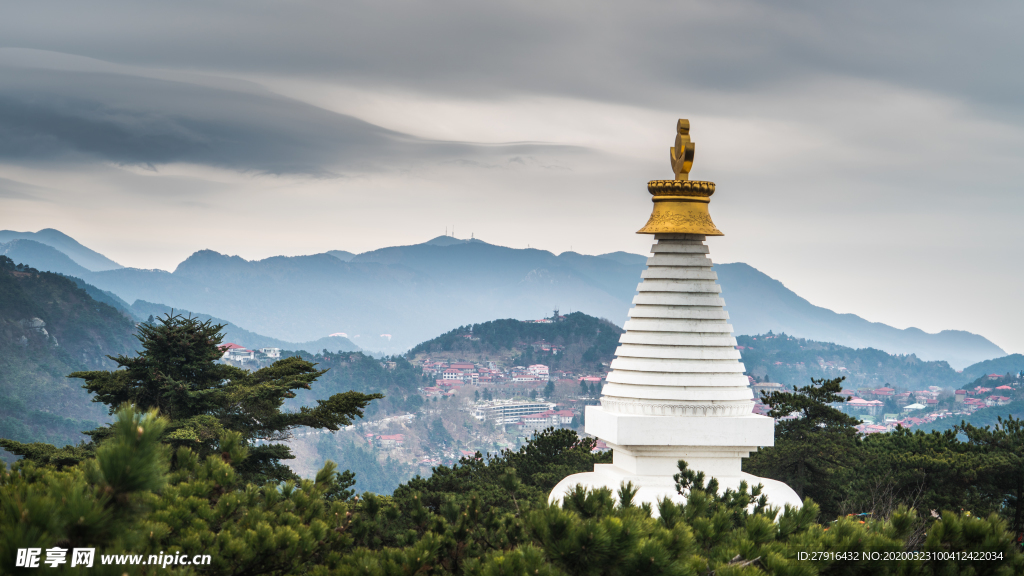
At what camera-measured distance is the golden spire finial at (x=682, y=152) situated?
12.8m

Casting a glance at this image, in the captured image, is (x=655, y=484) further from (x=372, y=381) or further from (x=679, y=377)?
(x=372, y=381)

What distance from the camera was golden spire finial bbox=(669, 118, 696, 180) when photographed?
42.1ft

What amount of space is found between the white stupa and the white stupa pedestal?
14mm

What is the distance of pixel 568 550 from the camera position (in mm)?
5902

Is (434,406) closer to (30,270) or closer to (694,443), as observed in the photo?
(30,270)

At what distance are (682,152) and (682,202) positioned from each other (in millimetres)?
739

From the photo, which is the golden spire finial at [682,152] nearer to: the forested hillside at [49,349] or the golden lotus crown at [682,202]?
the golden lotus crown at [682,202]

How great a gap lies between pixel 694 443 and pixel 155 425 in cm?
903

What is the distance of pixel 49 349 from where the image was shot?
430 ft

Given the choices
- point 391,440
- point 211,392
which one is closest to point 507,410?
point 391,440

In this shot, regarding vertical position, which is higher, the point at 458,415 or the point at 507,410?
the point at 507,410

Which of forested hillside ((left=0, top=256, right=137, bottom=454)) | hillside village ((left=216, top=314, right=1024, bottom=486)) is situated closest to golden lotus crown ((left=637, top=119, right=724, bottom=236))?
forested hillside ((left=0, top=256, right=137, bottom=454))

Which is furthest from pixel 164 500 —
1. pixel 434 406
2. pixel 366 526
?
pixel 434 406

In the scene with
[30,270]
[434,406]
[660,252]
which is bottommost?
[434,406]
